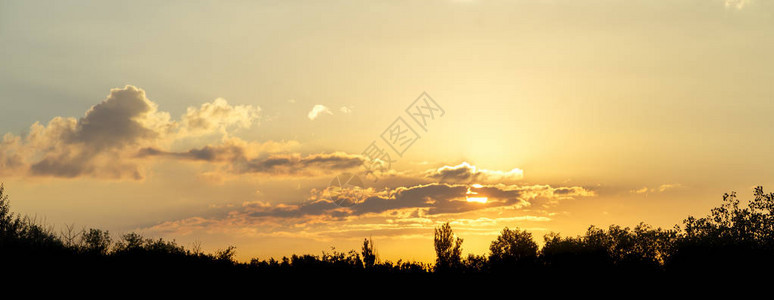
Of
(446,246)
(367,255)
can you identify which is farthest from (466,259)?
(367,255)

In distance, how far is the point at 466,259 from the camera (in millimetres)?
88062

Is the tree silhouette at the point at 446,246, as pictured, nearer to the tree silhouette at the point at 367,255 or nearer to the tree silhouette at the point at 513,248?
the tree silhouette at the point at 513,248

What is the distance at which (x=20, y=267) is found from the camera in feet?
106

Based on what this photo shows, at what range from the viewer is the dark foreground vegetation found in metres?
34.3

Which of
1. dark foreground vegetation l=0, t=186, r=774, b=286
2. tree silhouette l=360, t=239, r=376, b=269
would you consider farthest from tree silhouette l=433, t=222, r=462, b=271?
tree silhouette l=360, t=239, r=376, b=269

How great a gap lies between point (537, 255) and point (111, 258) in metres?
64.8

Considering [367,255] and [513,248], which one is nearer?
[367,255]

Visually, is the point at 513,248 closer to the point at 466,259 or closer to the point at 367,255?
the point at 466,259

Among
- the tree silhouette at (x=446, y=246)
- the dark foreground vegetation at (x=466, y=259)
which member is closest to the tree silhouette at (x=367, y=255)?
the dark foreground vegetation at (x=466, y=259)

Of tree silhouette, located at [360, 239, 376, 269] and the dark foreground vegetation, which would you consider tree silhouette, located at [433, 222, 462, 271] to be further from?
tree silhouette, located at [360, 239, 376, 269]

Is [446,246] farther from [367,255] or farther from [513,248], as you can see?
[367,255]

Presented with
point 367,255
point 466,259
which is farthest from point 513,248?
point 367,255

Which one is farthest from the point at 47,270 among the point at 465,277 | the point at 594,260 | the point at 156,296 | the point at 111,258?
the point at 594,260

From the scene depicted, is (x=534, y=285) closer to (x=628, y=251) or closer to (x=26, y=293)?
(x=628, y=251)
